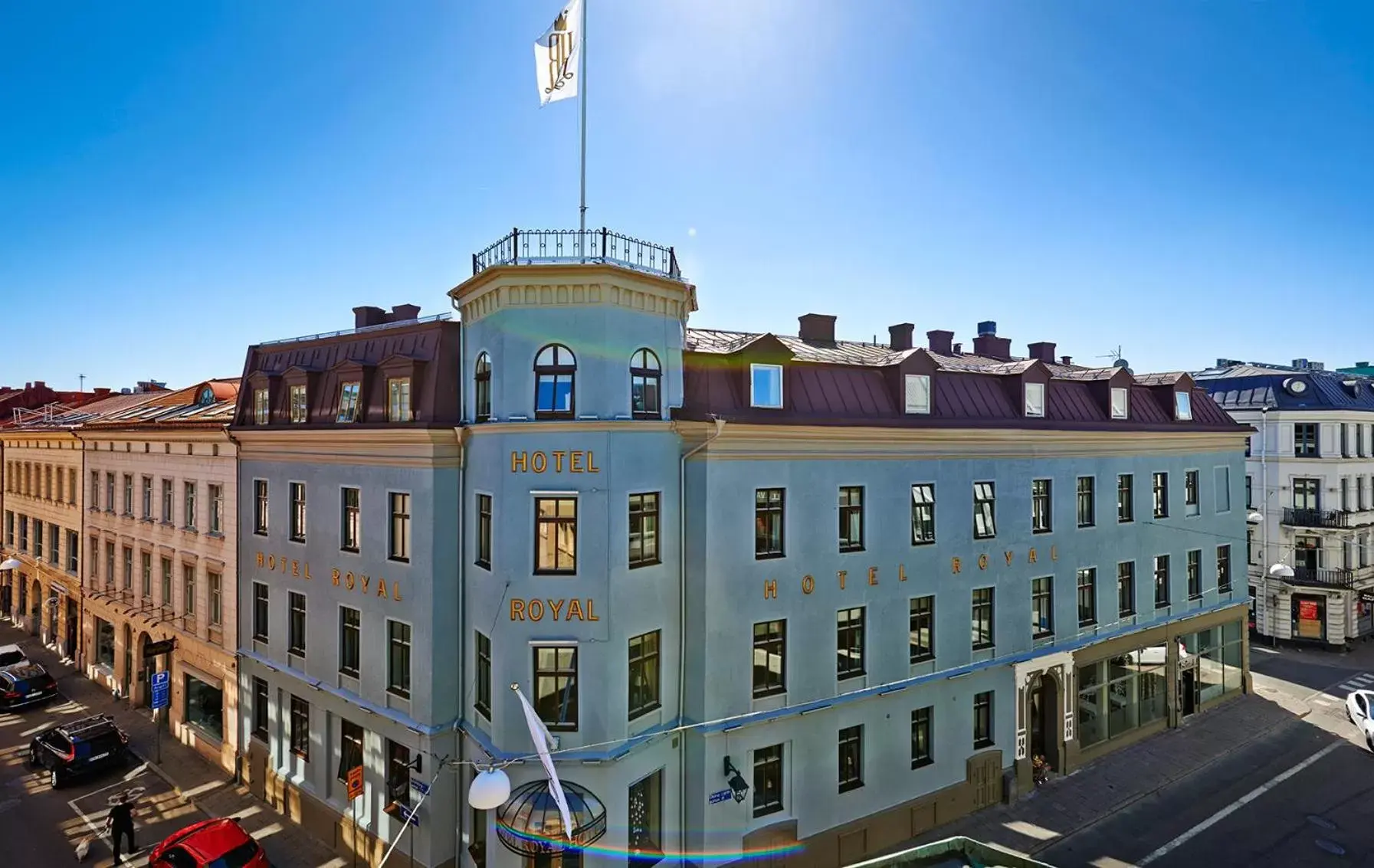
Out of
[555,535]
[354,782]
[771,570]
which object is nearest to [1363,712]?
[771,570]

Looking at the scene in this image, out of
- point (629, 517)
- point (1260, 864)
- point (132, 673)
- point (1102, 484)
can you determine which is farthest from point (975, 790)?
point (132, 673)

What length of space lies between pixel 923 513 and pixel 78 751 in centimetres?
2702

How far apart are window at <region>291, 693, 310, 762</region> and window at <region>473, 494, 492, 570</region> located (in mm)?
8487

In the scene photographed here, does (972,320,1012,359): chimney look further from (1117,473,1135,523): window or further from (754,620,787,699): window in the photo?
(754,620,787,699): window

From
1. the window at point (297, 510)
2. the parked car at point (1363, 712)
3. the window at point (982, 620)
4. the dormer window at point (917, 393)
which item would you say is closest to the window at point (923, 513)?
the dormer window at point (917, 393)

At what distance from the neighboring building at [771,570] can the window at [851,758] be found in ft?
0.20

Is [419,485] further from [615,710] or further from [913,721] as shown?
[913,721]

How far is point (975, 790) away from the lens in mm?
19750

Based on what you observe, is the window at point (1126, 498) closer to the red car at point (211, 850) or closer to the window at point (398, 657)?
the window at point (398, 657)

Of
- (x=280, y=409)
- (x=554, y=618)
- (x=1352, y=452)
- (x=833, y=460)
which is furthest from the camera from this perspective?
(x=1352, y=452)

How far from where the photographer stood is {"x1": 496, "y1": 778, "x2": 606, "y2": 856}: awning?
13.4 metres

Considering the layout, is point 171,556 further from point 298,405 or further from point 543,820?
point 543,820

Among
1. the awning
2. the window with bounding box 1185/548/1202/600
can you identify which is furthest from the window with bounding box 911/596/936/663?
the window with bounding box 1185/548/1202/600

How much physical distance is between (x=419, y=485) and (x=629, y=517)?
544 centimetres
